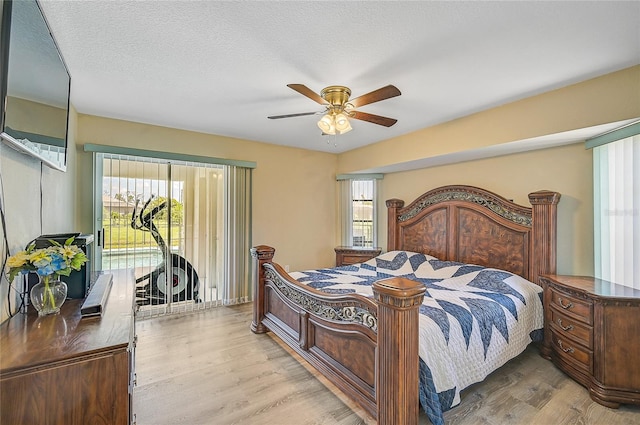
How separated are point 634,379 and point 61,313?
3.69m

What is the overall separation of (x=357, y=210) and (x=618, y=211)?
10.9ft

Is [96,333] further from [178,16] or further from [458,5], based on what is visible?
[458,5]

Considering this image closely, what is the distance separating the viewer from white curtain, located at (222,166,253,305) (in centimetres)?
419

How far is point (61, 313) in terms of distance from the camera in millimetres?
1417

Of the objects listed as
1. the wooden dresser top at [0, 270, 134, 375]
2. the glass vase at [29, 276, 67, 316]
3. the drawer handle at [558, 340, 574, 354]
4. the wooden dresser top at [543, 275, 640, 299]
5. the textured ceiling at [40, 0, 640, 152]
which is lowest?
the drawer handle at [558, 340, 574, 354]

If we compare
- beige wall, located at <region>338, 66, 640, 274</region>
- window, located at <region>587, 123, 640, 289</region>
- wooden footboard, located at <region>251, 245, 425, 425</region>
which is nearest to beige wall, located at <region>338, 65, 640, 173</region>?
beige wall, located at <region>338, 66, 640, 274</region>

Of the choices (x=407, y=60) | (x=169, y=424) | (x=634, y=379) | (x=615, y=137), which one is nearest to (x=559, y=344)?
(x=634, y=379)

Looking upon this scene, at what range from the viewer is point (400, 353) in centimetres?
158

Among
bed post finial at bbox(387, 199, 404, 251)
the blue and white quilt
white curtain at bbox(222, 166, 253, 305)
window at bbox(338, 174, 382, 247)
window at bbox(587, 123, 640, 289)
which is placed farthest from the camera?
window at bbox(338, 174, 382, 247)

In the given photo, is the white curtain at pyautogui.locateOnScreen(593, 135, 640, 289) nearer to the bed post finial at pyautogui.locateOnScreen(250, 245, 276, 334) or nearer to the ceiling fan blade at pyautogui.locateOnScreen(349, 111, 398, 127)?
the ceiling fan blade at pyautogui.locateOnScreen(349, 111, 398, 127)

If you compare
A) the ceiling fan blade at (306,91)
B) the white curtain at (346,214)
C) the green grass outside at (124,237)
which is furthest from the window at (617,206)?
the green grass outside at (124,237)

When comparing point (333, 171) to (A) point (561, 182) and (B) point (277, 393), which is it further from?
(B) point (277, 393)

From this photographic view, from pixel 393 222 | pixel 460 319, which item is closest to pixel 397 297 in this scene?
pixel 460 319

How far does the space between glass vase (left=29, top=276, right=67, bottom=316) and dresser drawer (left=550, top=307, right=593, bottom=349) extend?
3.55m
